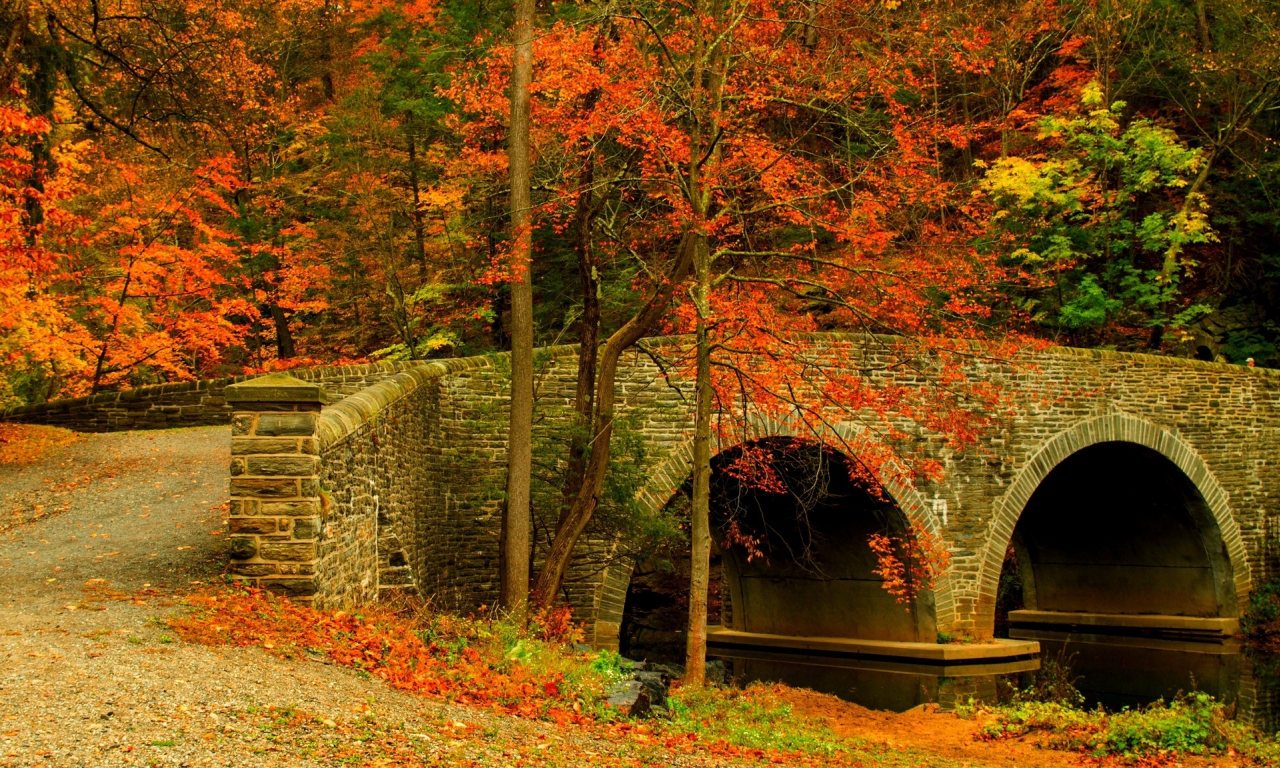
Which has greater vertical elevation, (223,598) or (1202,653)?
(223,598)

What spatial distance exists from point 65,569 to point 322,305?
13.9 meters

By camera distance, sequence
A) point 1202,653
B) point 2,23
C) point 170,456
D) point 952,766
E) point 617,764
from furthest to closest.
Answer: point 1202,653 < point 170,456 < point 2,23 < point 952,766 < point 617,764

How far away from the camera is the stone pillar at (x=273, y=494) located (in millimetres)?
7605

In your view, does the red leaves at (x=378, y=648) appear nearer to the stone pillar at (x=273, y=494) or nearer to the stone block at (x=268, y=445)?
the stone pillar at (x=273, y=494)

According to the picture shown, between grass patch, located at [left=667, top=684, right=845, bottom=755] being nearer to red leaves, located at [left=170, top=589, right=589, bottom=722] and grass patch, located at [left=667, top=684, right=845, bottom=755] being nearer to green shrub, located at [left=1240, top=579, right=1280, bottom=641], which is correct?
red leaves, located at [left=170, top=589, right=589, bottom=722]

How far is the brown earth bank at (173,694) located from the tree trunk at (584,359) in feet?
12.7

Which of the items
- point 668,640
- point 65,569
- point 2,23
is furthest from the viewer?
point 668,640

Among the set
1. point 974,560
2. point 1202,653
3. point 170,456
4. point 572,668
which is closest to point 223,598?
point 572,668

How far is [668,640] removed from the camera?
2405 cm

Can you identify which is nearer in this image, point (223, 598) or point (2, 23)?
point (223, 598)

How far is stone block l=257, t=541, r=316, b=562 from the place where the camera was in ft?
25.0

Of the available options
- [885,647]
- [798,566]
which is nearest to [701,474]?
[798,566]

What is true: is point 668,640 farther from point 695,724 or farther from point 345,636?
point 345,636

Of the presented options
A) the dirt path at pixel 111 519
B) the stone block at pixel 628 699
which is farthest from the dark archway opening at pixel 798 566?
the dirt path at pixel 111 519
